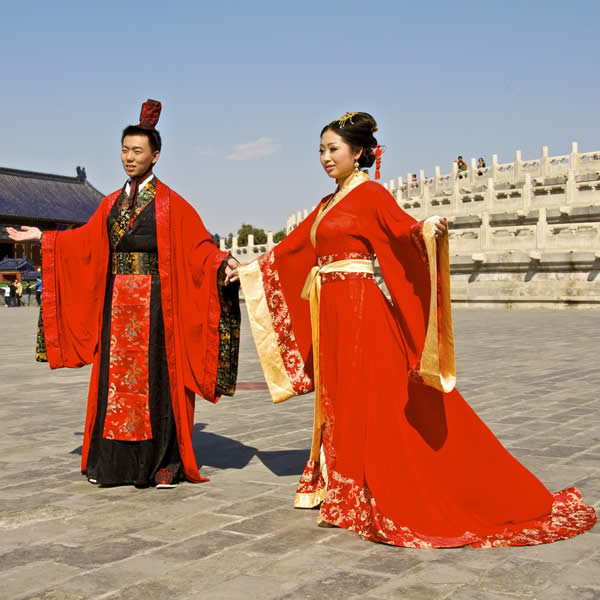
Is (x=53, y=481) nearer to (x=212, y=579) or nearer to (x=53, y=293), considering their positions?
(x=53, y=293)

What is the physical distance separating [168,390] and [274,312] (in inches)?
30.8

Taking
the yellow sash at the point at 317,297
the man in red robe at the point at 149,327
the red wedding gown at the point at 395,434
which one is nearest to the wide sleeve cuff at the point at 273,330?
the man in red robe at the point at 149,327

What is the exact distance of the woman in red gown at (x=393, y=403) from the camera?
3.59 meters

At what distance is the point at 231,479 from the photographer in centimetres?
467

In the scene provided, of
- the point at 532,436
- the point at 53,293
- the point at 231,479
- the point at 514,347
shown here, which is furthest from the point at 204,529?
the point at 514,347

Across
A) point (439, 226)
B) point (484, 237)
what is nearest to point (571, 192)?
point (484, 237)

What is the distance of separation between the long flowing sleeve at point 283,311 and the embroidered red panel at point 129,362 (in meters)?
0.64

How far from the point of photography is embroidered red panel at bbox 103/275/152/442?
462cm

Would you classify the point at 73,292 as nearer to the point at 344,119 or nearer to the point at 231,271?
the point at 231,271

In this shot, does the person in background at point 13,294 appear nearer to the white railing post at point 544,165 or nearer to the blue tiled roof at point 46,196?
the blue tiled roof at point 46,196

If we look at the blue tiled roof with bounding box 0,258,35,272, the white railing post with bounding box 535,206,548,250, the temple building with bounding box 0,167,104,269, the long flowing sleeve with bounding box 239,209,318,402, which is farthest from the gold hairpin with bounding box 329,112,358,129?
the temple building with bounding box 0,167,104,269

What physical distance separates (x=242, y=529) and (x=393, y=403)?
90cm

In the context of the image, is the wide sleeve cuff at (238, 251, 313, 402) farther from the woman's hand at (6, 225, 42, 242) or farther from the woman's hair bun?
the woman's hand at (6, 225, 42, 242)

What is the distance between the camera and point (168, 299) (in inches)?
186
